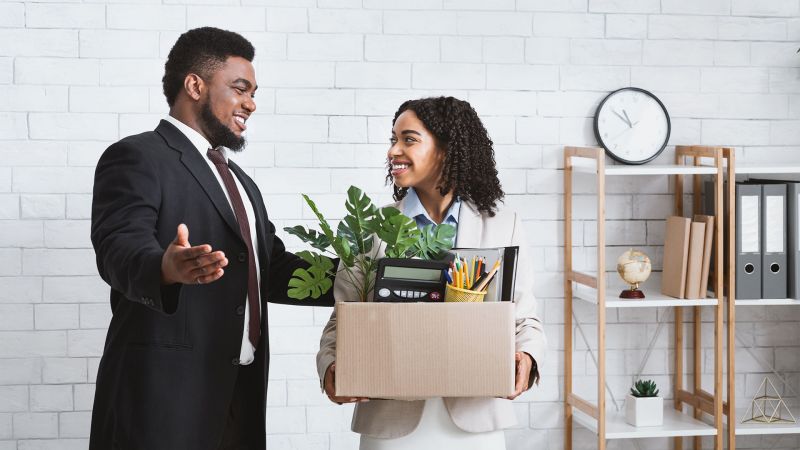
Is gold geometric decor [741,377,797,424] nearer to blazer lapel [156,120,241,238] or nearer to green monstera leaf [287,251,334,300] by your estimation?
green monstera leaf [287,251,334,300]

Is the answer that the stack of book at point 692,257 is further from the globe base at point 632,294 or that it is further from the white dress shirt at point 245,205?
the white dress shirt at point 245,205

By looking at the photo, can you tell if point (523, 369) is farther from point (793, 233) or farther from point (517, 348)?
point (793, 233)

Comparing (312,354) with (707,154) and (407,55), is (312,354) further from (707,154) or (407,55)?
(707,154)

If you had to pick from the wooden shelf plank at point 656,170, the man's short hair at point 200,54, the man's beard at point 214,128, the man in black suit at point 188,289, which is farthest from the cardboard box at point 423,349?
the wooden shelf plank at point 656,170

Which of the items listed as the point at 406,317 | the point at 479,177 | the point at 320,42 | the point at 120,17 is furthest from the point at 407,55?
the point at 406,317

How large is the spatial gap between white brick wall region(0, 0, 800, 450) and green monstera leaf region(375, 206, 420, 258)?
1.59m

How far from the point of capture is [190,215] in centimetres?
215

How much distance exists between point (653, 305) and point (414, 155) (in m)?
1.51

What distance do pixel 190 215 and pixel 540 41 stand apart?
1851 mm

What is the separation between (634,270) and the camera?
3.39 m

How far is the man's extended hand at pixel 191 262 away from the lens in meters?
1.63

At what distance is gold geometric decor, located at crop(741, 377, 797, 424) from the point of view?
3596 mm

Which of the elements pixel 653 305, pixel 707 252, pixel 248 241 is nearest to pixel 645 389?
pixel 653 305

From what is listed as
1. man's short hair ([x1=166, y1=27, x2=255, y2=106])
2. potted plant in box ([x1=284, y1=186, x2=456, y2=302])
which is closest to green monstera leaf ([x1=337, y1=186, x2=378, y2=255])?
potted plant in box ([x1=284, y1=186, x2=456, y2=302])
